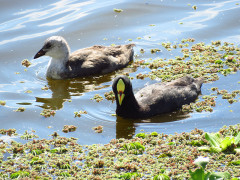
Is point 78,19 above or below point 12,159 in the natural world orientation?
above

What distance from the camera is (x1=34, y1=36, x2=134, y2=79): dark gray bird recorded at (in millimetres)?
12531

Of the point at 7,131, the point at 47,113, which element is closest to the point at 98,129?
the point at 47,113

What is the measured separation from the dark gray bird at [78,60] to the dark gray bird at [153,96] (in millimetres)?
2180

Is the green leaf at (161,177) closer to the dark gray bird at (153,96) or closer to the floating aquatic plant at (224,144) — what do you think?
the floating aquatic plant at (224,144)

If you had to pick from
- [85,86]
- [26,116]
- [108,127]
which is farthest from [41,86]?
[108,127]

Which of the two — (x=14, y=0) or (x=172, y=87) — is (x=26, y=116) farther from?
(x=14, y=0)

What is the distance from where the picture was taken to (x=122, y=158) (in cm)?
787

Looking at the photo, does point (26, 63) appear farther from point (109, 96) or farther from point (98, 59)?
point (109, 96)

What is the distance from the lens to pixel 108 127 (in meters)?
9.55

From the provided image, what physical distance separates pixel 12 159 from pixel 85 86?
4133 millimetres

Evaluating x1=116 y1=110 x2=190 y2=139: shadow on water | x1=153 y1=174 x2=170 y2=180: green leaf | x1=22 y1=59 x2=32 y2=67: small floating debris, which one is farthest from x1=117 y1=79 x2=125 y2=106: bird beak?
x1=22 y1=59 x2=32 y2=67: small floating debris

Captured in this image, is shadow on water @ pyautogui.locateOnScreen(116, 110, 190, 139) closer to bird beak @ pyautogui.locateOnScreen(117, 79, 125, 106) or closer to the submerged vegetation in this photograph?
bird beak @ pyautogui.locateOnScreen(117, 79, 125, 106)

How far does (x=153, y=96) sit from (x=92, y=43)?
4.66 m

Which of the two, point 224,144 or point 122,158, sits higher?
point 224,144
